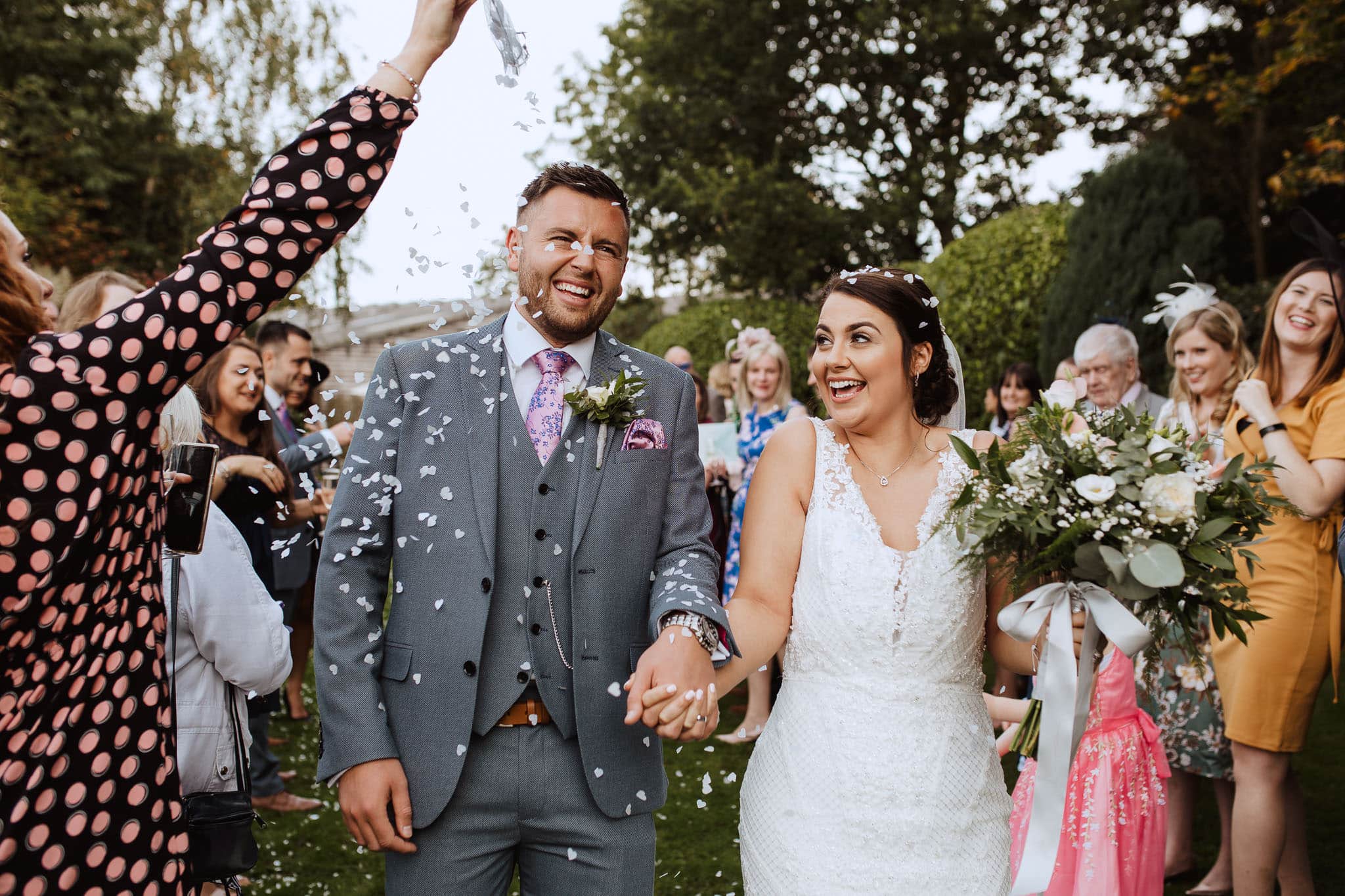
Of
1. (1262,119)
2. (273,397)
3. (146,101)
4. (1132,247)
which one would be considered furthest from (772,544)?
(146,101)

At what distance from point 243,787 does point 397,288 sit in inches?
64.4

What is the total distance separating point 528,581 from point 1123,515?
1.38 meters

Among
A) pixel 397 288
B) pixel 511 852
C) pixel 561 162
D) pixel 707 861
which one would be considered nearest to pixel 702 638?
pixel 511 852

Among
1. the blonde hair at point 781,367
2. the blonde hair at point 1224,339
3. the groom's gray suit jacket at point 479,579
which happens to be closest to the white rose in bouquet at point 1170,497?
the groom's gray suit jacket at point 479,579

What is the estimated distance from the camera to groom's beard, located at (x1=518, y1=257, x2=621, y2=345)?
2514mm

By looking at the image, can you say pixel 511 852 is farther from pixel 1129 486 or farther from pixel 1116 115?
pixel 1116 115

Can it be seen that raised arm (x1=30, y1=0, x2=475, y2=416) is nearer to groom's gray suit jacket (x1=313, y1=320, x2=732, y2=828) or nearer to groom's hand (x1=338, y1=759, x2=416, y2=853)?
groom's gray suit jacket (x1=313, y1=320, x2=732, y2=828)

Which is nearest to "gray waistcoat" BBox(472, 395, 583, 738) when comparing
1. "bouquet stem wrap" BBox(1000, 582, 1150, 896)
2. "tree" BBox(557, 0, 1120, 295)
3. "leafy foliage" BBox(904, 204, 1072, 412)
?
"bouquet stem wrap" BBox(1000, 582, 1150, 896)

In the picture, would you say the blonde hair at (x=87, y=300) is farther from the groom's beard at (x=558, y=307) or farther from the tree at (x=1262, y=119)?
the tree at (x=1262, y=119)

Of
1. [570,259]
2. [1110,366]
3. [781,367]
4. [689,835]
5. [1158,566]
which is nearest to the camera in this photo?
[1158,566]

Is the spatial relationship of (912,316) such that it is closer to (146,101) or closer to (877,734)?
(877,734)

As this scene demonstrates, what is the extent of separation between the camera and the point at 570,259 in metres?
2.48

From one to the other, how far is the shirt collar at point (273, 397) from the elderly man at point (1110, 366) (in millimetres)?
4629

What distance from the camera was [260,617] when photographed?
301 cm
